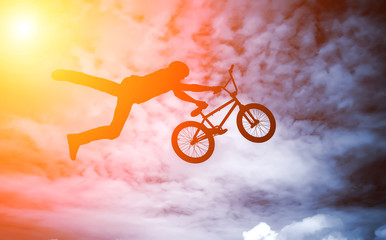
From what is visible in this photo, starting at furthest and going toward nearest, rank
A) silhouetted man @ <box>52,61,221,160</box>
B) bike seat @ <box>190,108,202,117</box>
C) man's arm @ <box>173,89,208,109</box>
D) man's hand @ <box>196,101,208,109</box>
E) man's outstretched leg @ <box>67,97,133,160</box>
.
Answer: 1. bike seat @ <box>190,108,202,117</box>
2. man's hand @ <box>196,101,208,109</box>
3. man's arm @ <box>173,89,208,109</box>
4. man's outstretched leg @ <box>67,97,133,160</box>
5. silhouetted man @ <box>52,61,221,160</box>

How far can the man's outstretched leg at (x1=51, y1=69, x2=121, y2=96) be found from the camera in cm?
606

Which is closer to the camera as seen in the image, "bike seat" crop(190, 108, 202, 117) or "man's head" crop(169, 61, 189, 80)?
"man's head" crop(169, 61, 189, 80)

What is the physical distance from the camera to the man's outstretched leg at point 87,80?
6.06m

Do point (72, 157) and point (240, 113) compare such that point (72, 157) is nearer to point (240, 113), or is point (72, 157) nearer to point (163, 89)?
point (163, 89)

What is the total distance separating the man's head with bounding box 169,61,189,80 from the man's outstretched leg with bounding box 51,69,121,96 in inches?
59.8

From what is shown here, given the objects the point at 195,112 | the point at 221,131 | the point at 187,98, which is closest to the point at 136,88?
the point at 187,98

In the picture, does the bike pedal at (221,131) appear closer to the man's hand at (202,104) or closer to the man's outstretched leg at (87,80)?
the man's hand at (202,104)

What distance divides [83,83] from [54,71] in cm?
67

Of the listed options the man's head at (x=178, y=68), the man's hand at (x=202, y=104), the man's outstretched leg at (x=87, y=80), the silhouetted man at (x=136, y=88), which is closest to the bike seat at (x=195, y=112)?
the man's hand at (x=202, y=104)

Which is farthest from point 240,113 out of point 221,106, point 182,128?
point 182,128

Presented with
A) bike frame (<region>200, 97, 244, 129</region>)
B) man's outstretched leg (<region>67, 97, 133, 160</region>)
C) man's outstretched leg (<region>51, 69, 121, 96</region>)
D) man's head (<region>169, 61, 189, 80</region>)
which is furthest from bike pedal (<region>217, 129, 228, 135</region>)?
man's outstretched leg (<region>51, 69, 121, 96</region>)

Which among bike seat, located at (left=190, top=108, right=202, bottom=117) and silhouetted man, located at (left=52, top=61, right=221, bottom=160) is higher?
bike seat, located at (left=190, top=108, right=202, bottom=117)

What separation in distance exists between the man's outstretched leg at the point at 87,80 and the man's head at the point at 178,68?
1.52m

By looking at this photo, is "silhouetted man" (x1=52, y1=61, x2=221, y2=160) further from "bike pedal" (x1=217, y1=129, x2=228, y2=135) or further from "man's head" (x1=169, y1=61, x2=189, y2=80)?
"bike pedal" (x1=217, y1=129, x2=228, y2=135)
